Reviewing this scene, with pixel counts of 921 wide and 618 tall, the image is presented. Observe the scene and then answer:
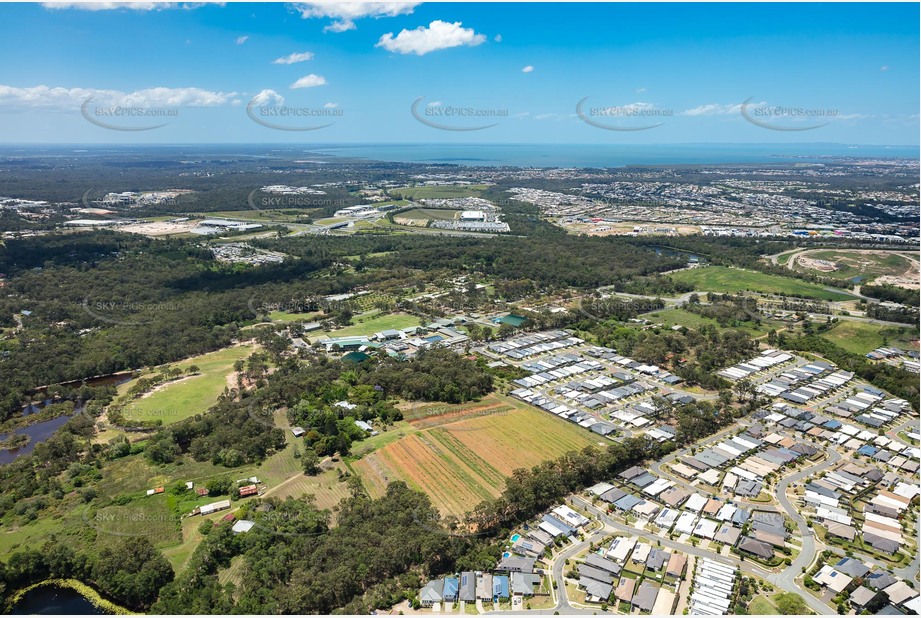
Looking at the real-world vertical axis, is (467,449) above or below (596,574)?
below

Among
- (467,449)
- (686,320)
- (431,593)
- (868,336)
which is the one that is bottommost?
(467,449)

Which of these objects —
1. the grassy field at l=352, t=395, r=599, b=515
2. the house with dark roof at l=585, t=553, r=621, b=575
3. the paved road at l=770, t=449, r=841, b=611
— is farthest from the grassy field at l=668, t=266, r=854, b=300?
the house with dark roof at l=585, t=553, r=621, b=575

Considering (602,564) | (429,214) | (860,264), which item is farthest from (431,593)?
(429,214)

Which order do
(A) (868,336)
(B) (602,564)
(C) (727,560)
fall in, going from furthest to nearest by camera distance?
(A) (868,336) → (C) (727,560) → (B) (602,564)

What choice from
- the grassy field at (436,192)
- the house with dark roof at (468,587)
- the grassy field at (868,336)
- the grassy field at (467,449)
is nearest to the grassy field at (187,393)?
the grassy field at (467,449)

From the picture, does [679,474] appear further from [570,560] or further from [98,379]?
[98,379]

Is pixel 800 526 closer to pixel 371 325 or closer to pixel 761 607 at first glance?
pixel 761 607

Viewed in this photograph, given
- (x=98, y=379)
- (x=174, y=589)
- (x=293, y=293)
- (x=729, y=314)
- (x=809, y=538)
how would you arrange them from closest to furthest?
(x=174, y=589) → (x=809, y=538) → (x=98, y=379) → (x=729, y=314) → (x=293, y=293)

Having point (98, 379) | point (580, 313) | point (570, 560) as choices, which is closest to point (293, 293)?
point (98, 379)
